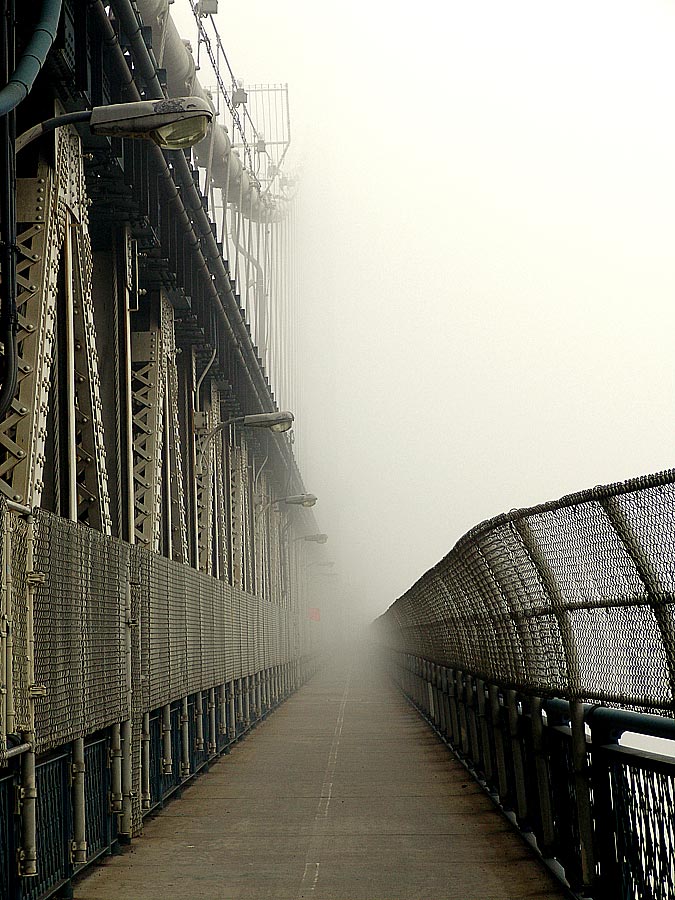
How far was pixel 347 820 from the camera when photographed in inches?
493

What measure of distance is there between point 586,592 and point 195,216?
9037mm

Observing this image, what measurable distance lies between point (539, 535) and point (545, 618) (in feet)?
2.09

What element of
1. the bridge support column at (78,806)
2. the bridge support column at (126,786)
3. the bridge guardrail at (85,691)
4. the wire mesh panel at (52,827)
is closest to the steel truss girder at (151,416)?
the bridge guardrail at (85,691)

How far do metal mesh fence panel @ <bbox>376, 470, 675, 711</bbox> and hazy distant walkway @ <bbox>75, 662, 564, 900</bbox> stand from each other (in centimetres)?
132

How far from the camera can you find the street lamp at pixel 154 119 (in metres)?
9.16

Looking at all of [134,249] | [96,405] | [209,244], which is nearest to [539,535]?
[96,405]

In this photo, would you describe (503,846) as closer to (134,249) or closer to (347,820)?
(347,820)

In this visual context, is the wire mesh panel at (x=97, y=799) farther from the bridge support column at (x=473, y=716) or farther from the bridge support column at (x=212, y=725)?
the bridge support column at (x=212, y=725)

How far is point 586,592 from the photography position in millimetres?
7484

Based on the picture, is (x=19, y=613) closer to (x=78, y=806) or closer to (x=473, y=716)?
(x=78, y=806)

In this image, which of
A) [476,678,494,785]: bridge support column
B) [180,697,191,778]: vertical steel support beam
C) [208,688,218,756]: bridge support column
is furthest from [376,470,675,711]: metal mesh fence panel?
[208,688,218,756]: bridge support column

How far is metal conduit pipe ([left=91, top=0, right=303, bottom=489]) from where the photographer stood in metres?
10.6

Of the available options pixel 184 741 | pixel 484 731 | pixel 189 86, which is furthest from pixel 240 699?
pixel 189 86

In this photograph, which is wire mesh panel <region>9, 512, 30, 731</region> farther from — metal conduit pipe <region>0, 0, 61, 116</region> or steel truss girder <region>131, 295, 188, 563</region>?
steel truss girder <region>131, 295, 188, 563</region>
